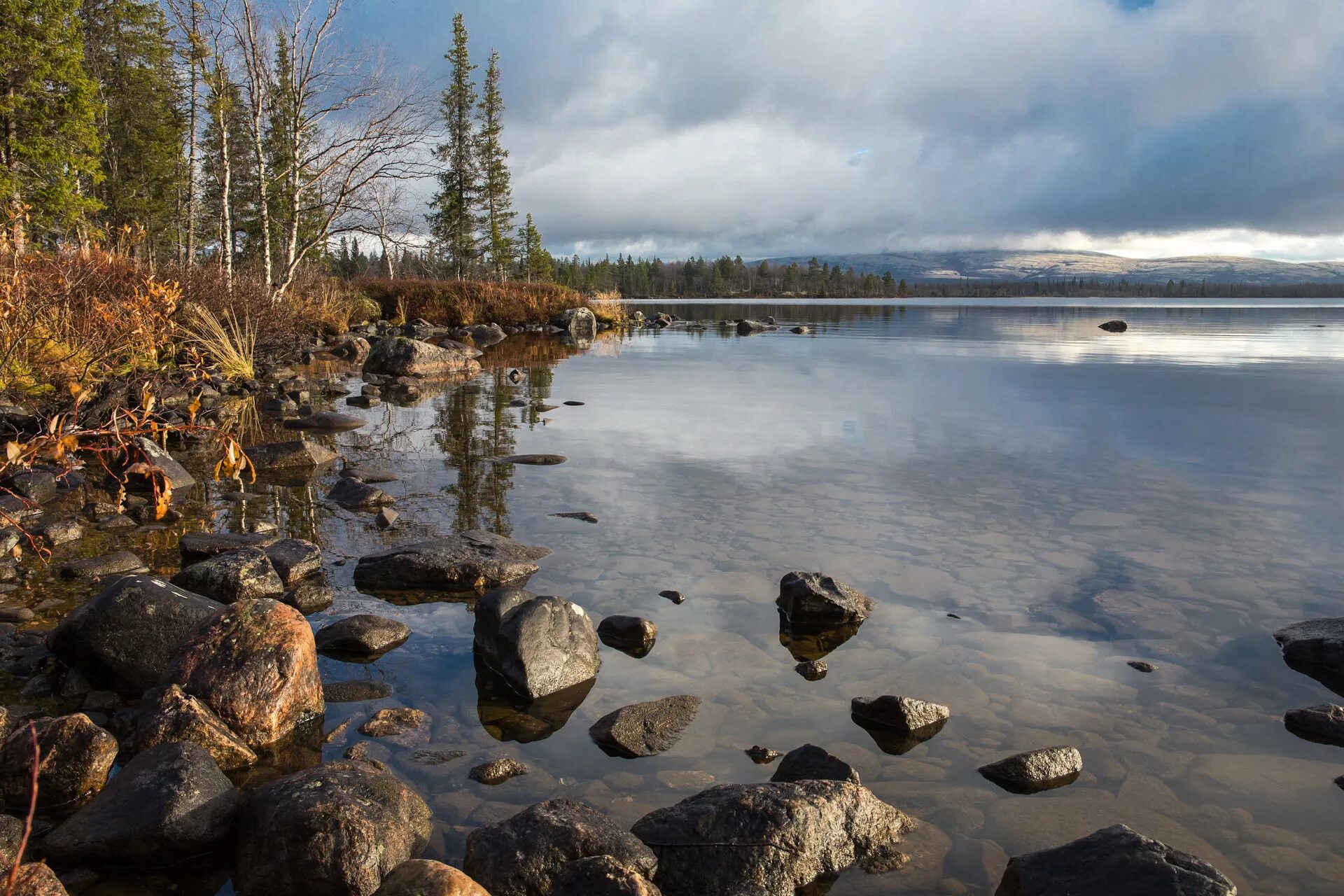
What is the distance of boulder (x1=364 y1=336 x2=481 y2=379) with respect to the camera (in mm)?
19688

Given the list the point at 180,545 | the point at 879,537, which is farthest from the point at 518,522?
the point at 879,537

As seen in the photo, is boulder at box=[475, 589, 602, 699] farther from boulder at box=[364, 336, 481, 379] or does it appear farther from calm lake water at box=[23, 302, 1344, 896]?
boulder at box=[364, 336, 481, 379]

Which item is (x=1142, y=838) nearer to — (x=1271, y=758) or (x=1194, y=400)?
(x=1271, y=758)

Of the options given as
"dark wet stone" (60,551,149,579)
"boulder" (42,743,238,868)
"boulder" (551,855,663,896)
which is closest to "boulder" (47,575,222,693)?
"boulder" (42,743,238,868)

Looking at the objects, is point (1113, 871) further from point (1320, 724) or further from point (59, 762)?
point (59, 762)

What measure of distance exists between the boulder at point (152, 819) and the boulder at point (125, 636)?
1.05m

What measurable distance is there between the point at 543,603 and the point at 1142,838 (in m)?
3.07

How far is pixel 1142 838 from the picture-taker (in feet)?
9.81

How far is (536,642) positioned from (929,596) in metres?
→ 2.84

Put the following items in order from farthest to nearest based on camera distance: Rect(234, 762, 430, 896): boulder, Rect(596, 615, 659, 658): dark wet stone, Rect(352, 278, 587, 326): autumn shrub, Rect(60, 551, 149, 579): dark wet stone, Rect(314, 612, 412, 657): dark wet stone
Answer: Rect(352, 278, 587, 326): autumn shrub
Rect(60, 551, 149, 579): dark wet stone
Rect(596, 615, 659, 658): dark wet stone
Rect(314, 612, 412, 657): dark wet stone
Rect(234, 762, 430, 896): boulder

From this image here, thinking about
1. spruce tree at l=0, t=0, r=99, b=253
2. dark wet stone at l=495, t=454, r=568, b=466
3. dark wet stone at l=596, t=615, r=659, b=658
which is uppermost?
spruce tree at l=0, t=0, r=99, b=253

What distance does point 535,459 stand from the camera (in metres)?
10.0

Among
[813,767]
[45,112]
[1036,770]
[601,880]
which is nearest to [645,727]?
[813,767]

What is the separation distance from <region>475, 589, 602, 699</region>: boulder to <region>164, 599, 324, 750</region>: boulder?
0.94 meters
